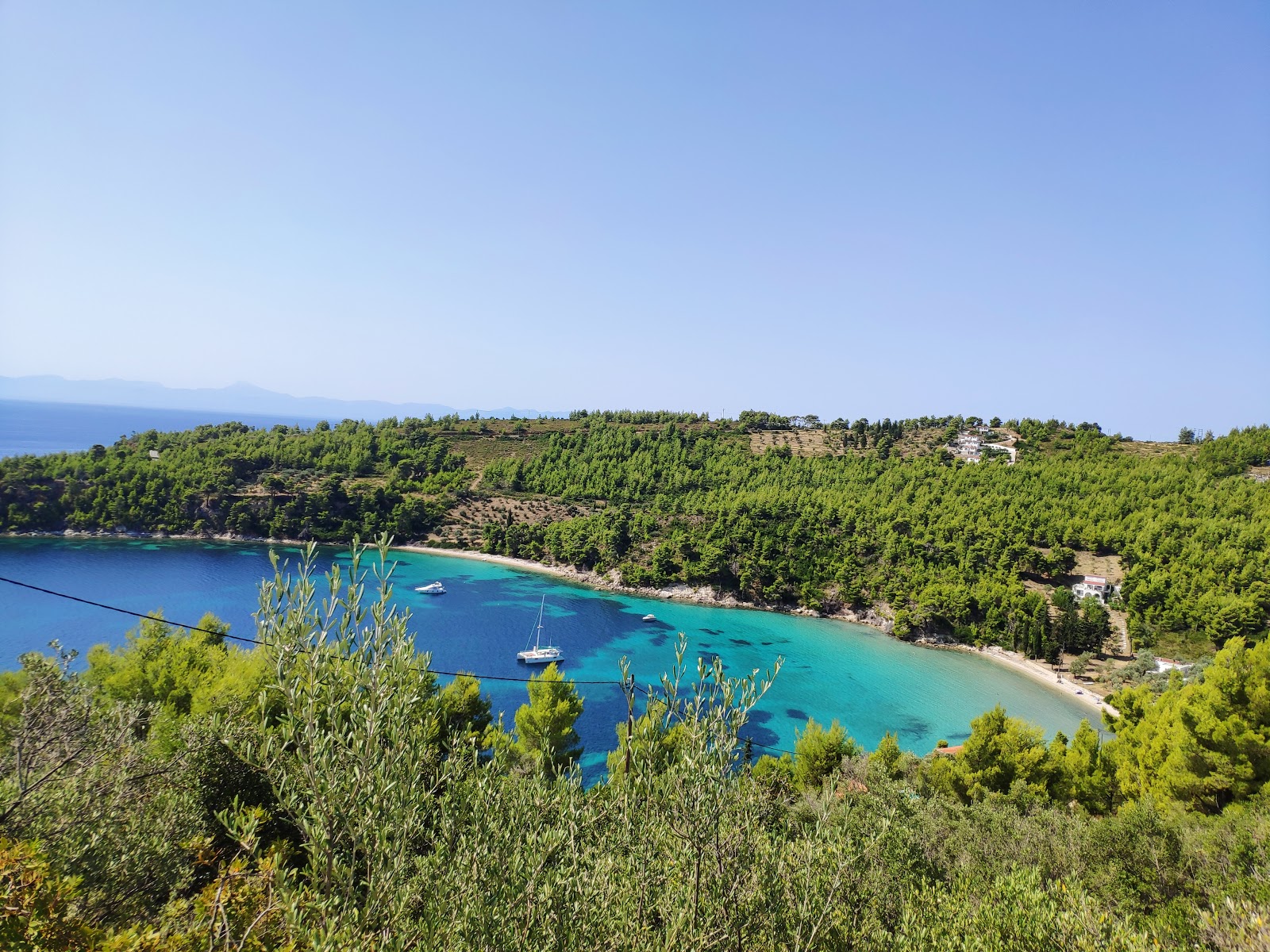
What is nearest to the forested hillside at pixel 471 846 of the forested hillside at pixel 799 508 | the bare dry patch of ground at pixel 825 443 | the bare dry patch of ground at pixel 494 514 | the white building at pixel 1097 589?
the forested hillside at pixel 799 508

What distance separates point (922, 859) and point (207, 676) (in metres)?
19.2

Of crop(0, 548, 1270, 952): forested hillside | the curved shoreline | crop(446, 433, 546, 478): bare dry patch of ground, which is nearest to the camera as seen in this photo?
crop(0, 548, 1270, 952): forested hillside

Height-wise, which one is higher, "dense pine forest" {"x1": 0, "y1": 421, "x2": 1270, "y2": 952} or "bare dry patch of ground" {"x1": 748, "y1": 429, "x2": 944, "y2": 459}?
"bare dry patch of ground" {"x1": 748, "y1": 429, "x2": 944, "y2": 459}

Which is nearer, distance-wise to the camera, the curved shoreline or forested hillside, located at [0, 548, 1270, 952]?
forested hillside, located at [0, 548, 1270, 952]

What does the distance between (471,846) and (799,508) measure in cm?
5983

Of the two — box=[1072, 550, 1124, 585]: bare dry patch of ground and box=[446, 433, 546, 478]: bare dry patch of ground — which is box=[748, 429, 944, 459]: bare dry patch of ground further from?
box=[446, 433, 546, 478]: bare dry patch of ground

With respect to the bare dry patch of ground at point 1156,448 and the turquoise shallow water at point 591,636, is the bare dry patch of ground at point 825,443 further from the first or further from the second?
the turquoise shallow water at point 591,636

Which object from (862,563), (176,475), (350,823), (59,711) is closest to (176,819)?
(59,711)

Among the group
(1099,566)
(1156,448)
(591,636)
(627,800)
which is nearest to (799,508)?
(1099,566)

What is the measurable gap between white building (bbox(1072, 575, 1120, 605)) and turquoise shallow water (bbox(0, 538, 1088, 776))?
12.3m

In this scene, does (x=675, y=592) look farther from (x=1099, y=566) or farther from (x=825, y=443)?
(x=825, y=443)

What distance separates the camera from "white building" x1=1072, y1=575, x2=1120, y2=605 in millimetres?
46500

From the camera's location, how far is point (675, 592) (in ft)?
186

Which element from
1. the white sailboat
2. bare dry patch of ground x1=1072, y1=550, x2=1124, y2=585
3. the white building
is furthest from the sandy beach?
the white sailboat
